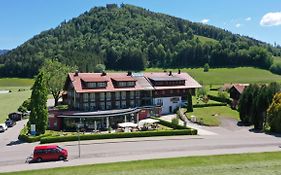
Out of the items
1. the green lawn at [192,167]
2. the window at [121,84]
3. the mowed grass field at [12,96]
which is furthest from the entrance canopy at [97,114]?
the green lawn at [192,167]

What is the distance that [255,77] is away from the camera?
6481 inches

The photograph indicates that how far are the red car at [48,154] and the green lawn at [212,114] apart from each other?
3153cm

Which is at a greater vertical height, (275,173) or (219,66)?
(219,66)

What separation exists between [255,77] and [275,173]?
138865mm

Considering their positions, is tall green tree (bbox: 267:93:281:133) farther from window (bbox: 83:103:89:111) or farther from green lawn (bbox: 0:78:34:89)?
green lawn (bbox: 0:78:34:89)

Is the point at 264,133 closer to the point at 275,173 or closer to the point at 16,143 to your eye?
the point at 275,173

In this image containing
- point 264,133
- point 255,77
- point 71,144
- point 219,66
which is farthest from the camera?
point 219,66

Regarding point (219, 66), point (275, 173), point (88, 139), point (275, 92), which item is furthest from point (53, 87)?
point (219, 66)

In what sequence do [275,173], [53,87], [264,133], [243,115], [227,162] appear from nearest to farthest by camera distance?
[275,173], [227,162], [264,133], [243,115], [53,87]

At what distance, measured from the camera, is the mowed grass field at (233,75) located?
154 m

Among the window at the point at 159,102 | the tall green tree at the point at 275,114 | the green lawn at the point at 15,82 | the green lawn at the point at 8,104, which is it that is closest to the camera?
the tall green tree at the point at 275,114

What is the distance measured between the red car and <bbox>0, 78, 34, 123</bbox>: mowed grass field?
33391mm

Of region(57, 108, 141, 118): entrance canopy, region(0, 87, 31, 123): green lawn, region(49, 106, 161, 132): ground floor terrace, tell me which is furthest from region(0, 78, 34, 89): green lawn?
region(57, 108, 141, 118): entrance canopy

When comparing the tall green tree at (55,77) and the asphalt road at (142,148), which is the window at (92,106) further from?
the tall green tree at (55,77)
